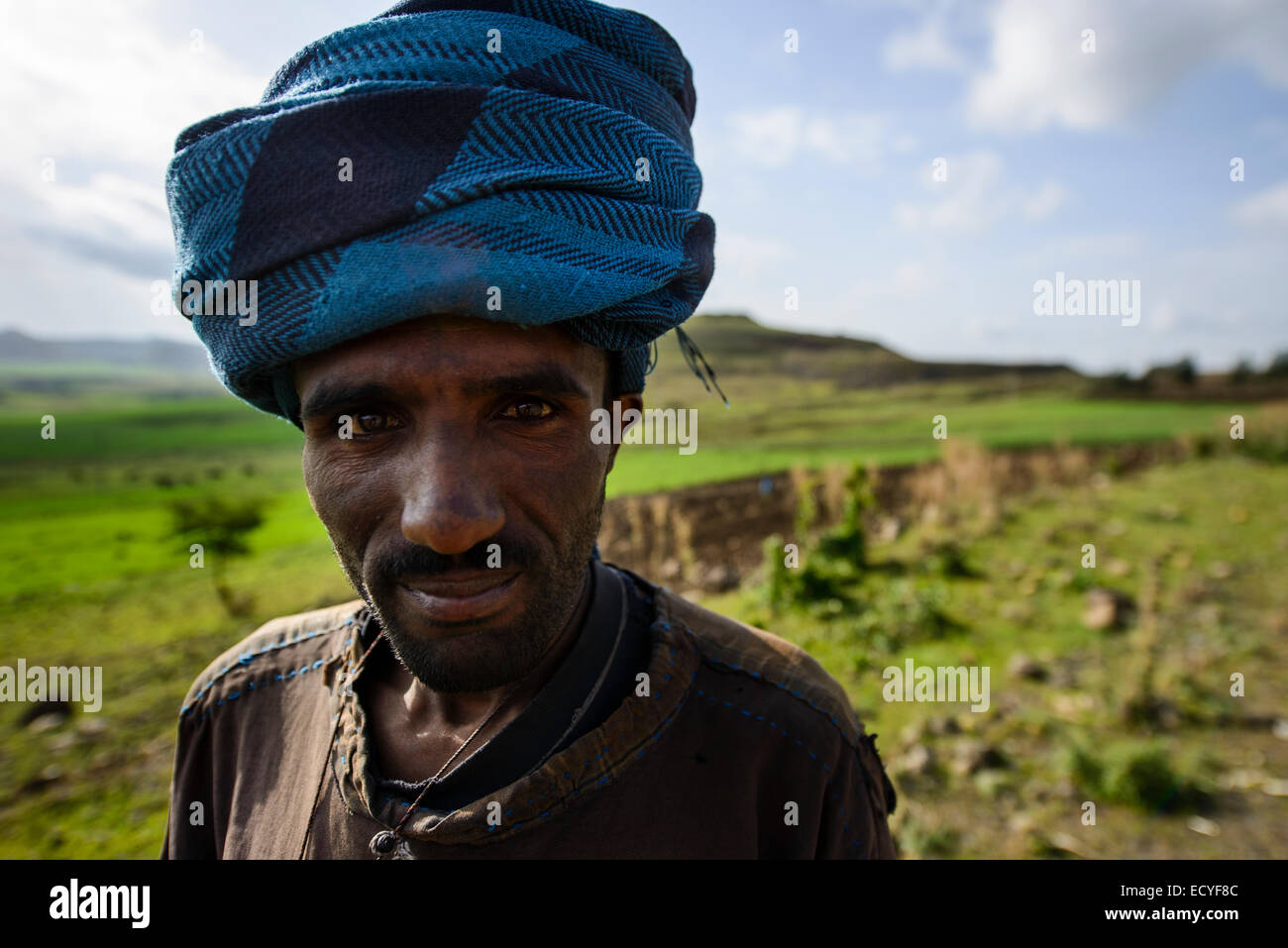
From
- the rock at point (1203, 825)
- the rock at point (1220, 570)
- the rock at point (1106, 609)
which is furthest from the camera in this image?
the rock at point (1220, 570)

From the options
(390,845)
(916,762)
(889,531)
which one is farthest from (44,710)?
(889,531)

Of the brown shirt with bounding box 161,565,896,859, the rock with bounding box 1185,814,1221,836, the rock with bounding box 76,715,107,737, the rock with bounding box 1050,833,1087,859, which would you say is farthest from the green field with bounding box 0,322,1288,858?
the rock with bounding box 1185,814,1221,836

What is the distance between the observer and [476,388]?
4.05 ft

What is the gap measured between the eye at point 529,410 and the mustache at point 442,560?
255 mm

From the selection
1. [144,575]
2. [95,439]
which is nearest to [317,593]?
[144,575]

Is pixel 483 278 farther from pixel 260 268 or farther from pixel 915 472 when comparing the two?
pixel 915 472

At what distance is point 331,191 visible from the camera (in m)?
1.27

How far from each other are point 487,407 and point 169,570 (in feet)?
25.6

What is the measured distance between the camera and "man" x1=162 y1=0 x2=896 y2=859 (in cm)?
125

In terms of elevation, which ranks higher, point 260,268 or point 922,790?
point 260,268

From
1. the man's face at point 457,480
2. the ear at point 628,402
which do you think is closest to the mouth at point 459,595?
the man's face at point 457,480

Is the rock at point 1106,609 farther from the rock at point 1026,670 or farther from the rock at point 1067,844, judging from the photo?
the rock at point 1067,844

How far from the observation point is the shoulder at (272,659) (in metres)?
1.82

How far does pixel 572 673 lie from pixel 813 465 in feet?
37.3
